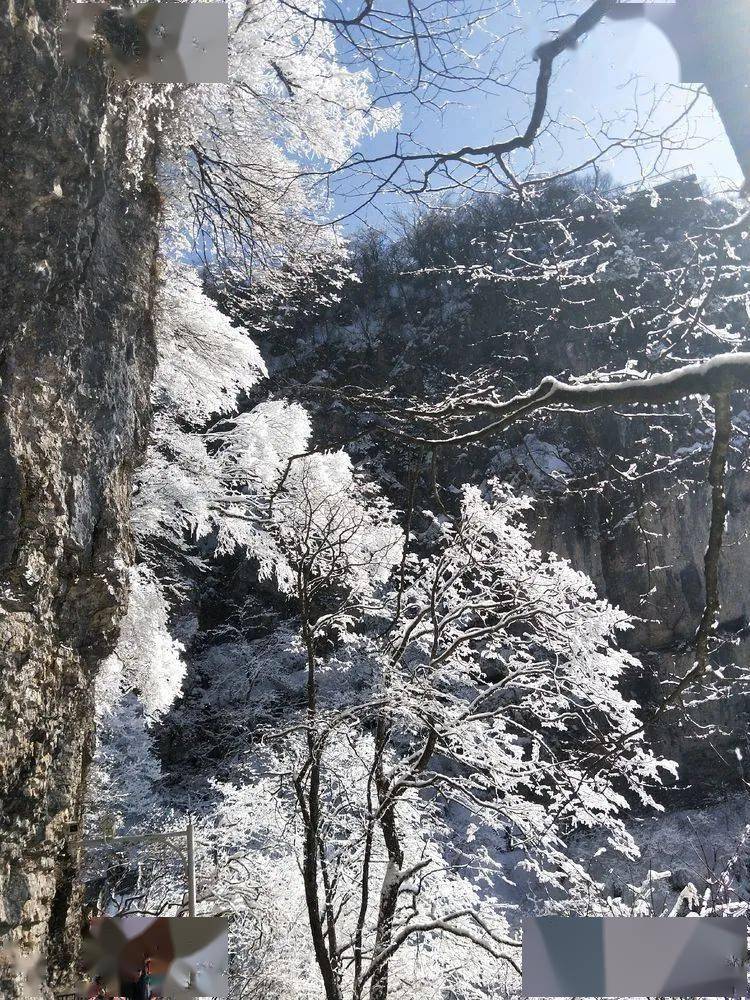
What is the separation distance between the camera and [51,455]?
2195 mm

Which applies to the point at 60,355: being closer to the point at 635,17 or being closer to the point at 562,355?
the point at 635,17

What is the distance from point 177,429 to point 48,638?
4.53m

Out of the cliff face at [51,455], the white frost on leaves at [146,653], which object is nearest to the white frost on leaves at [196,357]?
the white frost on leaves at [146,653]

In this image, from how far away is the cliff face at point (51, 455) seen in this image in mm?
1963

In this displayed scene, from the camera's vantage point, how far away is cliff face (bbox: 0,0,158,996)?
1.96 metres

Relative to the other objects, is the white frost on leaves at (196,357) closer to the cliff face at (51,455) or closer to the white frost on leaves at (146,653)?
the white frost on leaves at (146,653)

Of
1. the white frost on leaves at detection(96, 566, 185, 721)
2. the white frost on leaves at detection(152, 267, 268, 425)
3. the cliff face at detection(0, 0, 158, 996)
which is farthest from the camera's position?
the white frost on leaves at detection(152, 267, 268, 425)

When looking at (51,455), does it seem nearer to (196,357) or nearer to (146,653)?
(146,653)

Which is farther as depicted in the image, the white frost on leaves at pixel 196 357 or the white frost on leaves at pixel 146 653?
the white frost on leaves at pixel 196 357

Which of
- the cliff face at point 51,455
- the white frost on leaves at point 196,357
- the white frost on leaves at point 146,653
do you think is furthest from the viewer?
the white frost on leaves at point 196,357

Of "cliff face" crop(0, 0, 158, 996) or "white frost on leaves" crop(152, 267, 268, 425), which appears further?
"white frost on leaves" crop(152, 267, 268, 425)

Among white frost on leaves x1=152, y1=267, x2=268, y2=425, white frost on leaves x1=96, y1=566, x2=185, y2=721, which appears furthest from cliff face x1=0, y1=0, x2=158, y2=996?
white frost on leaves x1=152, y1=267, x2=268, y2=425

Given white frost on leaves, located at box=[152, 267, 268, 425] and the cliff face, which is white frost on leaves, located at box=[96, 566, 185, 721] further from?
the cliff face

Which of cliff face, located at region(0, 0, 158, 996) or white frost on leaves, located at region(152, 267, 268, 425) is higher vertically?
white frost on leaves, located at region(152, 267, 268, 425)
